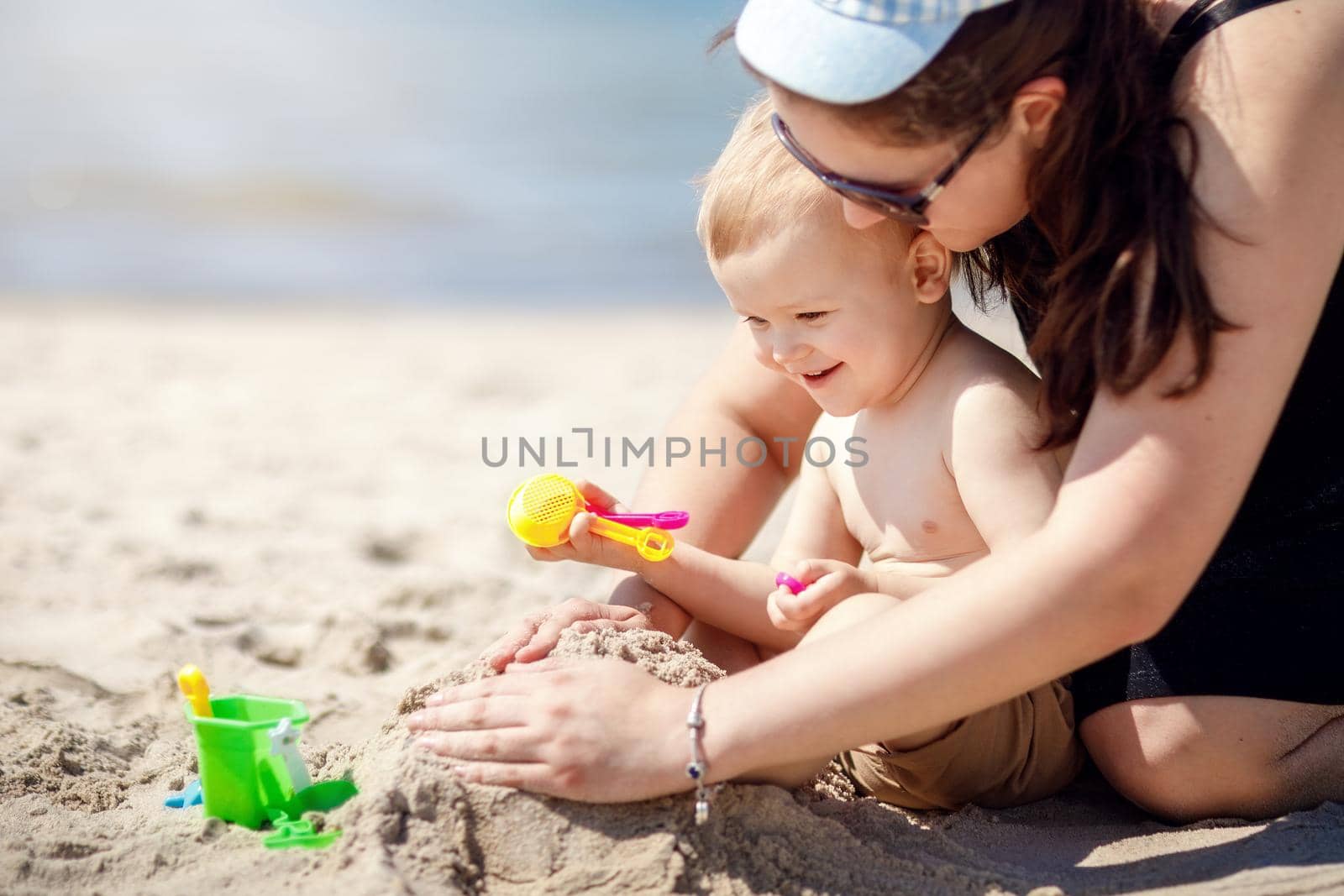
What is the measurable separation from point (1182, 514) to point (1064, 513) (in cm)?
13

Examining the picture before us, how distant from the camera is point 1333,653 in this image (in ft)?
6.11

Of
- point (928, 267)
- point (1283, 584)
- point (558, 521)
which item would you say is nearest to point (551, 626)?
point (558, 521)

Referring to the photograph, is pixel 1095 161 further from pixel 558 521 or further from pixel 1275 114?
pixel 558 521

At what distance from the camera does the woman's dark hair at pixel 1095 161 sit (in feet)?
4.95

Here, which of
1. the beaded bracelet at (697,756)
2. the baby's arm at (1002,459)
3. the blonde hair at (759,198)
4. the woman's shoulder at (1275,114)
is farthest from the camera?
the blonde hair at (759,198)

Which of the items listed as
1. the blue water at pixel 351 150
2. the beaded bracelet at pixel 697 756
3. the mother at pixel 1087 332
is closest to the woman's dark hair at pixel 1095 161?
the mother at pixel 1087 332

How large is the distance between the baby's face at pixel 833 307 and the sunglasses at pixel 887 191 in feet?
0.85

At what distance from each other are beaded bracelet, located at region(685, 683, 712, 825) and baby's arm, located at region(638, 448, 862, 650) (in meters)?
0.53

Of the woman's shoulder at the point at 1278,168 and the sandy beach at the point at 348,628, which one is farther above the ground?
the woman's shoulder at the point at 1278,168

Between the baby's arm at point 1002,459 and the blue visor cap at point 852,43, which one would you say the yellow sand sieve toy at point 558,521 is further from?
the blue visor cap at point 852,43

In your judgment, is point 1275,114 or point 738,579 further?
point 738,579

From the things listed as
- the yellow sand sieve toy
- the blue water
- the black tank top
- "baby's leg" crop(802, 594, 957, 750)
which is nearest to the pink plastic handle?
the yellow sand sieve toy

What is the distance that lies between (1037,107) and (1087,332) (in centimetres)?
30

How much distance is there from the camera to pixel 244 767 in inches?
69.5
